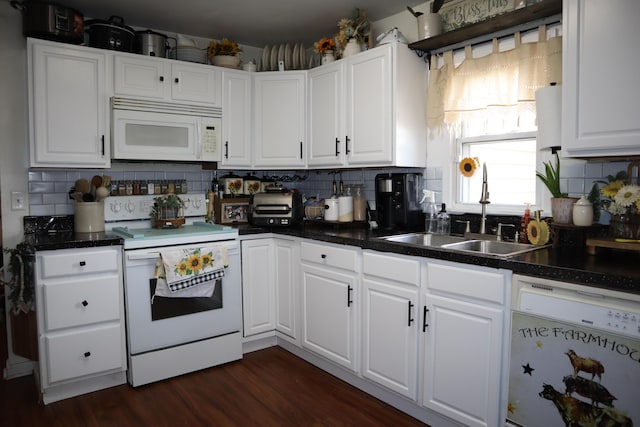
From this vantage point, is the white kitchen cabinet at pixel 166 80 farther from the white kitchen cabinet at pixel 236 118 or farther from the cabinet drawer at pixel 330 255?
the cabinet drawer at pixel 330 255

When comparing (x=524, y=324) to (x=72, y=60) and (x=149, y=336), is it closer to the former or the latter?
(x=149, y=336)

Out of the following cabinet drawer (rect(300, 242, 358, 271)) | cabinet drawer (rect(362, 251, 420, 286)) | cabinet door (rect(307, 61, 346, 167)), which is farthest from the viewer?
cabinet door (rect(307, 61, 346, 167))

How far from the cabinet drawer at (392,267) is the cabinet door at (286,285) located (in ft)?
2.35

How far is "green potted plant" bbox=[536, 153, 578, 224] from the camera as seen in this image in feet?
7.14

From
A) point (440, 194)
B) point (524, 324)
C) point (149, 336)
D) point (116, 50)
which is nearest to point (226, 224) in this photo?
point (149, 336)

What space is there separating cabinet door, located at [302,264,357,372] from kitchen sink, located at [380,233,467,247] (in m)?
0.39

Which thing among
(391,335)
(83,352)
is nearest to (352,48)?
(391,335)

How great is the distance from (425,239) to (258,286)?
1.27 metres

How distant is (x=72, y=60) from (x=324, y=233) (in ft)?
6.39

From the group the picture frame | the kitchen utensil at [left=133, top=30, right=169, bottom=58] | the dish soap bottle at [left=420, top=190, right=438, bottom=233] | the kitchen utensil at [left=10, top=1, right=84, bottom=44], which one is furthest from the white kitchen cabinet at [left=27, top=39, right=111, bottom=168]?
the dish soap bottle at [left=420, top=190, right=438, bottom=233]

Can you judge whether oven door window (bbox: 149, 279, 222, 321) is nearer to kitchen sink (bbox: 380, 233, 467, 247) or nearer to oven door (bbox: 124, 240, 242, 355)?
oven door (bbox: 124, 240, 242, 355)

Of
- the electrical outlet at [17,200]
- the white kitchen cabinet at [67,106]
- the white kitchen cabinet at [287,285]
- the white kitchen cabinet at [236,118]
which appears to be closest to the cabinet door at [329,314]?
the white kitchen cabinet at [287,285]

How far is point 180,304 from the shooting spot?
2.91m

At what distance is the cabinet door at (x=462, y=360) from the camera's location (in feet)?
6.44
